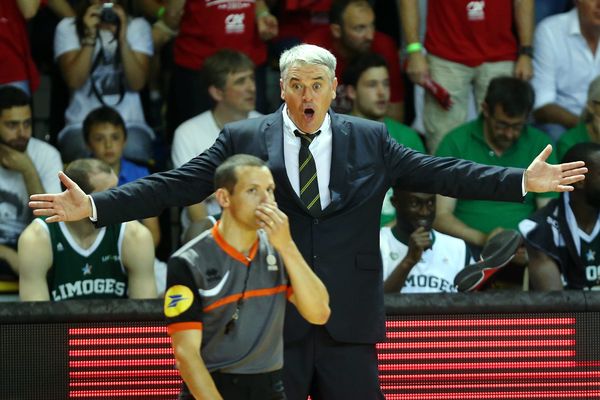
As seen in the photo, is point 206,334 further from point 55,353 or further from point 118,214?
point 55,353

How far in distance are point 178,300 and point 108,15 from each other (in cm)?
446

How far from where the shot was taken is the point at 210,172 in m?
4.62

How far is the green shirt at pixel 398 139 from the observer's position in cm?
765

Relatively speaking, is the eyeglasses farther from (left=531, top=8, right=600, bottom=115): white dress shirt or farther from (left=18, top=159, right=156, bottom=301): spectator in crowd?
(left=531, top=8, right=600, bottom=115): white dress shirt

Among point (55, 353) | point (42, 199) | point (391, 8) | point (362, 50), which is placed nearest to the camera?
point (42, 199)

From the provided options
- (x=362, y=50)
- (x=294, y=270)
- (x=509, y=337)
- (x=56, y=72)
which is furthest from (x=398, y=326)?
(x=56, y=72)

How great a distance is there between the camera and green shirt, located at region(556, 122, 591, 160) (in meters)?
7.69

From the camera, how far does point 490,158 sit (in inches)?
302

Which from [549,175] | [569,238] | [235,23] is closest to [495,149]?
[569,238]

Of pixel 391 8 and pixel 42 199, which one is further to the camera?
pixel 391 8

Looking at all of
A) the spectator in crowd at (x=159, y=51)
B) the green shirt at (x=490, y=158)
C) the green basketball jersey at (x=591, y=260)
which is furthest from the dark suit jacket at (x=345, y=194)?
the spectator in crowd at (x=159, y=51)

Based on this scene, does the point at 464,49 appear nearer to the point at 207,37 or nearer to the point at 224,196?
the point at 207,37

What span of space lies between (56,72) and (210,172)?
4.01m

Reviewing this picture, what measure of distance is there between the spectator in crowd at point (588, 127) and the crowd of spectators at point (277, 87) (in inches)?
0.4
